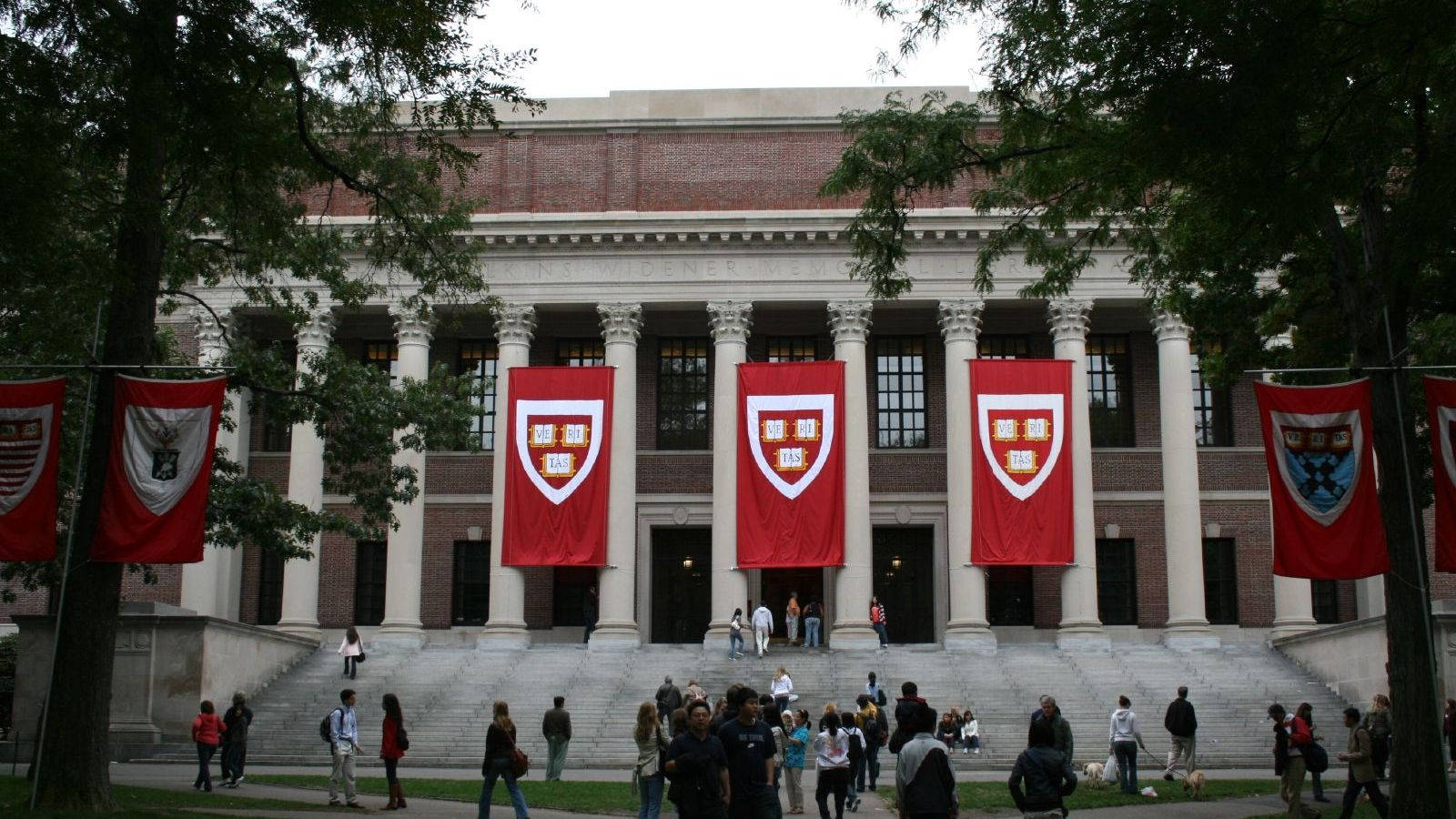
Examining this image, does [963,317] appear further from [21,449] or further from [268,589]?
[21,449]

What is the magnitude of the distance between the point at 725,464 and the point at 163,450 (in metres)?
21.6

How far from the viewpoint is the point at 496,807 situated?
20.0 meters

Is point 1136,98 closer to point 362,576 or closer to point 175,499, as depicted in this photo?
point 175,499

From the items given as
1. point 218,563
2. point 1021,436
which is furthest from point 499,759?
point 218,563

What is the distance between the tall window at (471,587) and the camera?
135 feet

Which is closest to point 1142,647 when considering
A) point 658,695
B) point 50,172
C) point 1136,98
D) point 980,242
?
point 980,242

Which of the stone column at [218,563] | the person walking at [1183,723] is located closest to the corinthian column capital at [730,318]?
the stone column at [218,563]

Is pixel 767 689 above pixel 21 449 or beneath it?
beneath

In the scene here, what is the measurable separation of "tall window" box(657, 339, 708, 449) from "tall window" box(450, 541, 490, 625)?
5.95 m

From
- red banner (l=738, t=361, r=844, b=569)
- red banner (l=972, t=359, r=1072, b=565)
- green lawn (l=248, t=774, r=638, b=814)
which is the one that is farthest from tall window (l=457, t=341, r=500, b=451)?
green lawn (l=248, t=774, r=638, b=814)

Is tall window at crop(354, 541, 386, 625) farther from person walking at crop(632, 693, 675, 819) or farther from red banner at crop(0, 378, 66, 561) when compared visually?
person walking at crop(632, 693, 675, 819)

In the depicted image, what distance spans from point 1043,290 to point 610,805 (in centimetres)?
946

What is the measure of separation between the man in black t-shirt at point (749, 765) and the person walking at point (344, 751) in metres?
8.94

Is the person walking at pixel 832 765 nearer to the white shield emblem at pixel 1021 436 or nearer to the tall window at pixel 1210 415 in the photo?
the white shield emblem at pixel 1021 436
